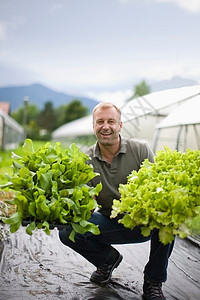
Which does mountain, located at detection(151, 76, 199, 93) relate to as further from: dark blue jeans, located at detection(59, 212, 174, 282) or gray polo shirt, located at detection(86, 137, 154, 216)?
dark blue jeans, located at detection(59, 212, 174, 282)

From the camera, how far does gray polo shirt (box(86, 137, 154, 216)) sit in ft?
10.9

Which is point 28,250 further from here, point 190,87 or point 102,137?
point 190,87

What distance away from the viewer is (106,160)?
134 inches

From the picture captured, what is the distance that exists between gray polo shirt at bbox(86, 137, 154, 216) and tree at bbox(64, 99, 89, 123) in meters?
66.9

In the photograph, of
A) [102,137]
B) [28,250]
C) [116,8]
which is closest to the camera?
[102,137]

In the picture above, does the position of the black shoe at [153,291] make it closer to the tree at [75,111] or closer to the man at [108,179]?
the man at [108,179]

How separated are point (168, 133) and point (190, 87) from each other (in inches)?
66.1

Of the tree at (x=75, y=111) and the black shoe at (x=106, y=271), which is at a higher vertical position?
the tree at (x=75, y=111)

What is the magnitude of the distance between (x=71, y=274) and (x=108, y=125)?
4.52 ft

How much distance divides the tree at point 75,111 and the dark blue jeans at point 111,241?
66934mm

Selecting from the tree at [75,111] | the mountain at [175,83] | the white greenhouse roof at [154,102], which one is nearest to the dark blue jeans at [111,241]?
the mountain at [175,83]

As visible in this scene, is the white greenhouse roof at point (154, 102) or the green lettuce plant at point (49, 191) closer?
the green lettuce plant at point (49, 191)

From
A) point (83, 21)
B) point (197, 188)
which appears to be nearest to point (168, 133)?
point (197, 188)

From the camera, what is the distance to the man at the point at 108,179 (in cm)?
325
